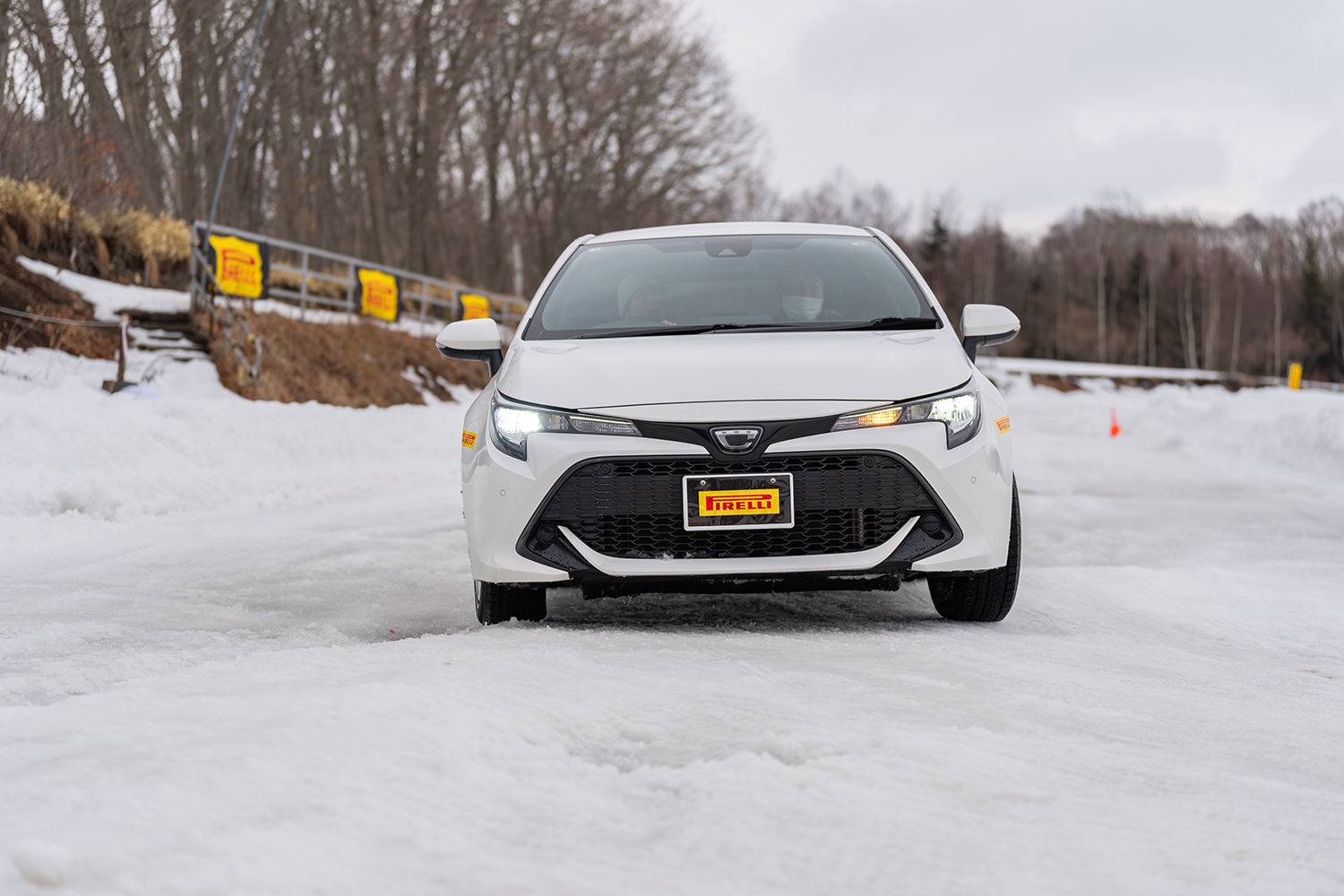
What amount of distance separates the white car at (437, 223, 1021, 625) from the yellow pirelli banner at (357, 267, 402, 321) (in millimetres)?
21372

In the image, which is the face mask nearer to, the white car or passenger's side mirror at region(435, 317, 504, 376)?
the white car

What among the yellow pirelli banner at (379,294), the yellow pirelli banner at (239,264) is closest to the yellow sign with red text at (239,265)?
the yellow pirelli banner at (239,264)

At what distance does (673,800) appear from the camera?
218 centimetres

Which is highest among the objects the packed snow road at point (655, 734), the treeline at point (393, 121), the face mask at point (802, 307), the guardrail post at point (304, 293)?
the treeline at point (393, 121)

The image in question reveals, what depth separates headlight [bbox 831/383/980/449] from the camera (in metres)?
3.93

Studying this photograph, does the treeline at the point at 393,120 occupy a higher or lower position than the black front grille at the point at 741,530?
→ higher

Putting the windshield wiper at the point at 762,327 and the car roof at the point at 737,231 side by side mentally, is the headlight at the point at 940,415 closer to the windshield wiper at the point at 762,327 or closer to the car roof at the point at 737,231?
the windshield wiper at the point at 762,327

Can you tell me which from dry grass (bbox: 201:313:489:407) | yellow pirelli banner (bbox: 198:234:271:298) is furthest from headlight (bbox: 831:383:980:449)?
yellow pirelli banner (bbox: 198:234:271:298)

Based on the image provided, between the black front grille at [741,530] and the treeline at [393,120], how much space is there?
1427cm

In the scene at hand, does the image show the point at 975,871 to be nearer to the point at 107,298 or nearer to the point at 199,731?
the point at 199,731

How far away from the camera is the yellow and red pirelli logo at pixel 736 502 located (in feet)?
12.7

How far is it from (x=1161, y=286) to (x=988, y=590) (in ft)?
323

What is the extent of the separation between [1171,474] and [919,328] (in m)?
9.37

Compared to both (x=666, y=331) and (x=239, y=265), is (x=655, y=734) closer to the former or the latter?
(x=666, y=331)
